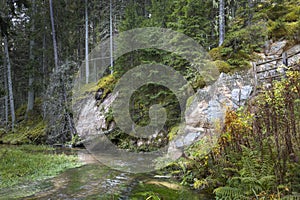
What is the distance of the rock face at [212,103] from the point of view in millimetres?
8453

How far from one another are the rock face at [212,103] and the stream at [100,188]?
1954 millimetres

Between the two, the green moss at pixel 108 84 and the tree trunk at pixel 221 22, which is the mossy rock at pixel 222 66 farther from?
the green moss at pixel 108 84

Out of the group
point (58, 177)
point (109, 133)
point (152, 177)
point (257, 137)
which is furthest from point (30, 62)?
point (257, 137)

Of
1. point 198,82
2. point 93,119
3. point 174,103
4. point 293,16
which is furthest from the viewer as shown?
point 93,119

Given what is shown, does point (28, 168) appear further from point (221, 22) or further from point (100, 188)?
point (221, 22)

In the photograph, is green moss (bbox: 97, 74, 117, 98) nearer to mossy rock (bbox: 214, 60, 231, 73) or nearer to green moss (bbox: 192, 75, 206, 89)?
green moss (bbox: 192, 75, 206, 89)

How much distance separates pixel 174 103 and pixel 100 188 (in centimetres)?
739

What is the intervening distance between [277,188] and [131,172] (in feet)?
16.3

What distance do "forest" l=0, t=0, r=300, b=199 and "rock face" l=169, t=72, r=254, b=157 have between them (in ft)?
0.98

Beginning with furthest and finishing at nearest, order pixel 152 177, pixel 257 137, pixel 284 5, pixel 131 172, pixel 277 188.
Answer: pixel 284 5
pixel 131 172
pixel 152 177
pixel 257 137
pixel 277 188

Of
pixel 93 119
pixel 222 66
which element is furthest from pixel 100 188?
pixel 93 119

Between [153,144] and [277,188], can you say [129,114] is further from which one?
[277,188]

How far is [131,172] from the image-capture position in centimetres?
802

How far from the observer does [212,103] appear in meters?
8.88
